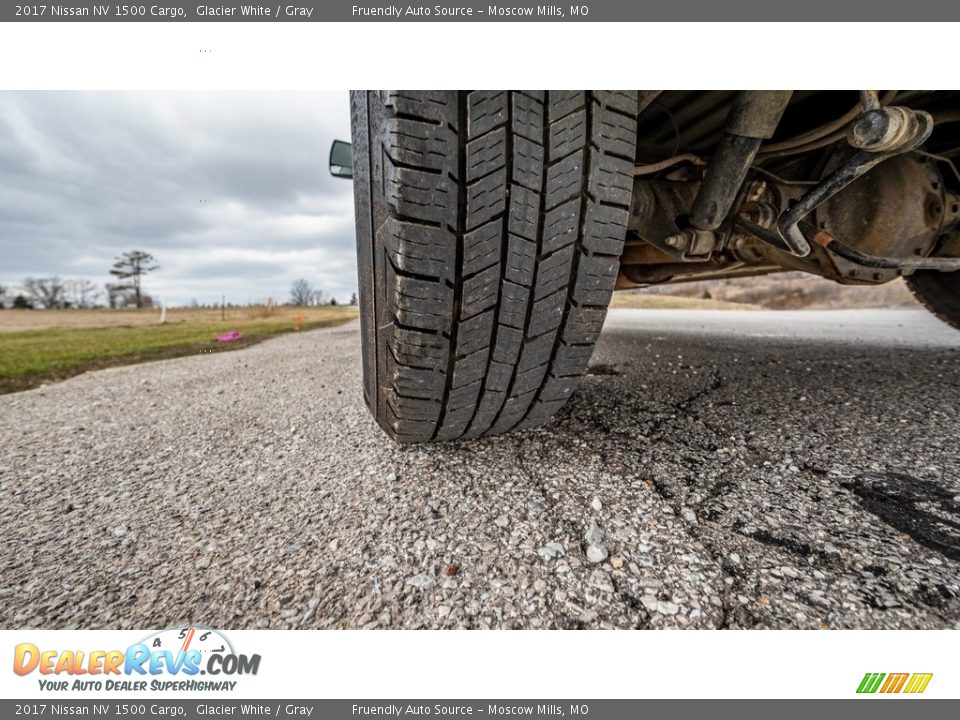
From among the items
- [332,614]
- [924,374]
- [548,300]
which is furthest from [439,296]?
[924,374]

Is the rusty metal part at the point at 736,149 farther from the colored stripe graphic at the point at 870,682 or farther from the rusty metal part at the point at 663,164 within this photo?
the colored stripe graphic at the point at 870,682

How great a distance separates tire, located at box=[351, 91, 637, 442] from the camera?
71cm

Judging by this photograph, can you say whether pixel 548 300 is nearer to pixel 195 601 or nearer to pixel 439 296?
pixel 439 296

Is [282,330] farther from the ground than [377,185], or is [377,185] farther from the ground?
[377,185]

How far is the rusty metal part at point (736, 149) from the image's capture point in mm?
869

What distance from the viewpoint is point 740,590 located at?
0.63m

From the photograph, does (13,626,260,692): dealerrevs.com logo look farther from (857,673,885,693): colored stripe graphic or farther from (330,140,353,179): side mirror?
(330,140,353,179): side mirror

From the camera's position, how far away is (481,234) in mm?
757

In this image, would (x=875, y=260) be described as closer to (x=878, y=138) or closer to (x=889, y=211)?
(x=889, y=211)

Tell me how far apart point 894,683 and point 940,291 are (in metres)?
2.36

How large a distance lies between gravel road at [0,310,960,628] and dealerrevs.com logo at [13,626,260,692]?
0.04m

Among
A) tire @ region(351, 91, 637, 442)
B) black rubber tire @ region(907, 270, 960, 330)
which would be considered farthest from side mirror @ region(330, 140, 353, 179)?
black rubber tire @ region(907, 270, 960, 330)

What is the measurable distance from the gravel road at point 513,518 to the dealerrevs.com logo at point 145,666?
0.04 metres

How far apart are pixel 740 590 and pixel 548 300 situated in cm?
58
